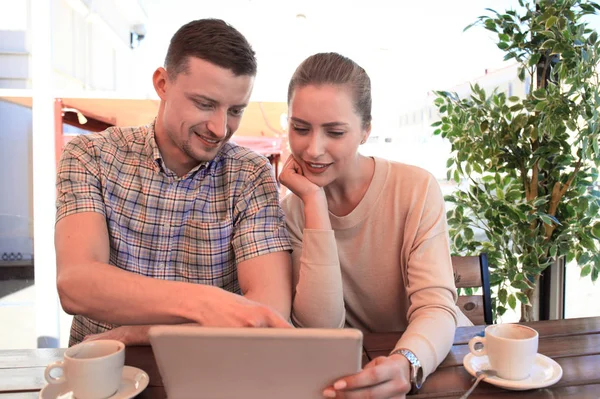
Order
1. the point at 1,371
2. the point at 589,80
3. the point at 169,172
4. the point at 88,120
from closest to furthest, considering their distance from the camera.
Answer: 1. the point at 1,371
2. the point at 169,172
3. the point at 589,80
4. the point at 88,120

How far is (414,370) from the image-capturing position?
35.5 inches

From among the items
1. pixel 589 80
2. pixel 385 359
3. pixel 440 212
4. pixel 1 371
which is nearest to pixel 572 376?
pixel 385 359

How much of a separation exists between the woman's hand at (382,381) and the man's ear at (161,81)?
3.19 ft

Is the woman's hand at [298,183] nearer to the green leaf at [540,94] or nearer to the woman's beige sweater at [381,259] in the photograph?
the woman's beige sweater at [381,259]

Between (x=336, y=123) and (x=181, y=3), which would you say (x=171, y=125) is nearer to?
(x=336, y=123)

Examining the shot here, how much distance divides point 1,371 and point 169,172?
652 millimetres

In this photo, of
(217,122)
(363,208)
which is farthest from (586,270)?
(217,122)

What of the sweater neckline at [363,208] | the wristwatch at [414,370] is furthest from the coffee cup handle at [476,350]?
the sweater neckline at [363,208]

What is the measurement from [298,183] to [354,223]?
209 millimetres

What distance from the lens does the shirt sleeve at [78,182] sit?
122 cm

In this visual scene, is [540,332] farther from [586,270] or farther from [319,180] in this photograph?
[586,270]

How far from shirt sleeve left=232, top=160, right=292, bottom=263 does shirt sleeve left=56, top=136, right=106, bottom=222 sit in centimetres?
39

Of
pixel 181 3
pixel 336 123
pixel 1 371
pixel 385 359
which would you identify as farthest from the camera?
pixel 181 3

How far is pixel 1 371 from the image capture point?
3.25ft
